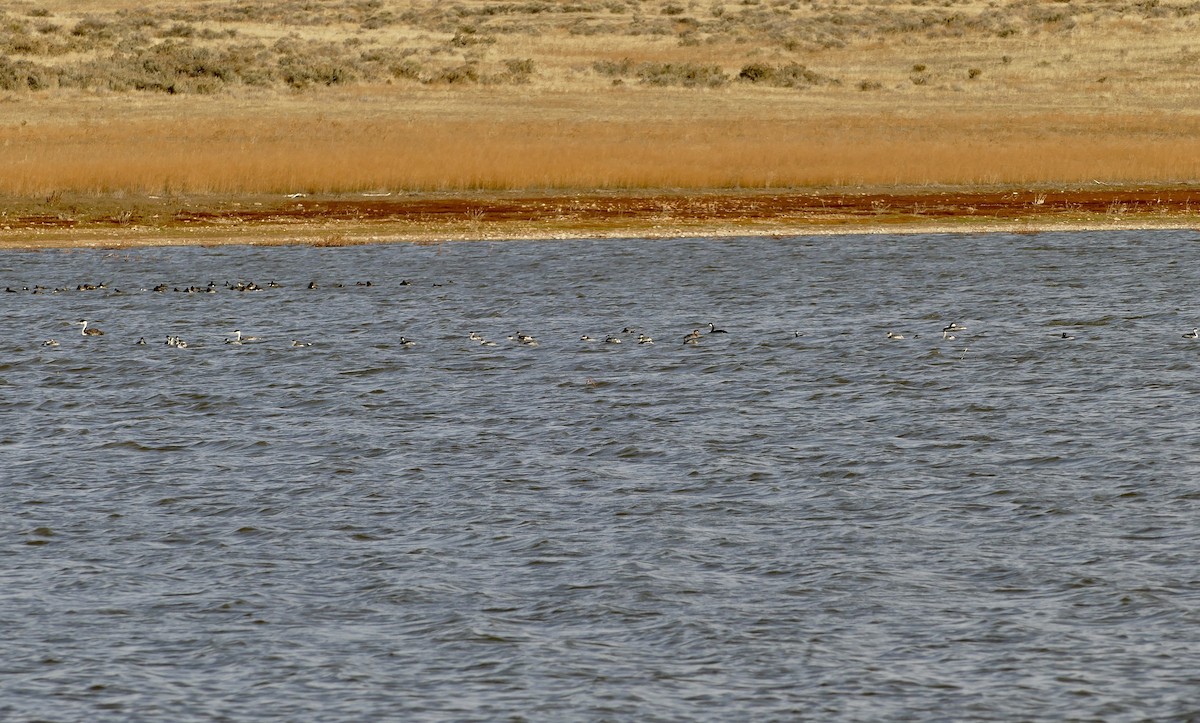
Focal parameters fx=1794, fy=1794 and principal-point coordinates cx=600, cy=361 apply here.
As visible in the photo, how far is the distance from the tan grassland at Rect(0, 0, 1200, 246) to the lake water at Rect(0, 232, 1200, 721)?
12.2m

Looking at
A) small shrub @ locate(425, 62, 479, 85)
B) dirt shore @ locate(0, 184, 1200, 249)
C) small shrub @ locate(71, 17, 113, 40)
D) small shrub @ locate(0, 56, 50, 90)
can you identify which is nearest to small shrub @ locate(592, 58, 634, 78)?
small shrub @ locate(425, 62, 479, 85)

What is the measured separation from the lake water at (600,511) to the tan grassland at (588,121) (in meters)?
12.2

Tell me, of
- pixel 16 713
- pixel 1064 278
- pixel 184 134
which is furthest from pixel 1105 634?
pixel 184 134

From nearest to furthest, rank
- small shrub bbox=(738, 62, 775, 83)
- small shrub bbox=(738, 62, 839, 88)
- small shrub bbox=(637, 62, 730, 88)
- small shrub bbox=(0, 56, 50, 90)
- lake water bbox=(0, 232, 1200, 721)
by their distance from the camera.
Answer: lake water bbox=(0, 232, 1200, 721) → small shrub bbox=(0, 56, 50, 90) → small shrub bbox=(637, 62, 730, 88) → small shrub bbox=(738, 62, 839, 88) → small shrub bbox=(738, 62, 775, 83)

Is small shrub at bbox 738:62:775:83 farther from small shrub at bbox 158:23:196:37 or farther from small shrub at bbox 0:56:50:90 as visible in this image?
small shrub at bbox 0:56:50:90

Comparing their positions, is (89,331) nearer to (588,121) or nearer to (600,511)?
(600,511)

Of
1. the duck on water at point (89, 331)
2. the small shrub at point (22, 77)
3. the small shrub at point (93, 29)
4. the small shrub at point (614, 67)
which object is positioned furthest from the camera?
the small shrub at point (93, 29)

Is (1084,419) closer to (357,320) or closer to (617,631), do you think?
(617,631)

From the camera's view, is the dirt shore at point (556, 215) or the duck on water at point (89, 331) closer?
the duck on water at point (89, 331)

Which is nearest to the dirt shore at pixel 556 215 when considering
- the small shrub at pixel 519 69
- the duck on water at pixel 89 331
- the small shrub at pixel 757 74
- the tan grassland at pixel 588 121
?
the tan grassland at pixel 588 121

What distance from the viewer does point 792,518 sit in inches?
713

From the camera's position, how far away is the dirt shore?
44.2 metres

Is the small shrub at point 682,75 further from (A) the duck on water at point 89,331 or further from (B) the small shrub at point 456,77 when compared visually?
(A) the duck on water at point 89,331

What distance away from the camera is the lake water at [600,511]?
1364 cm
